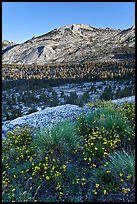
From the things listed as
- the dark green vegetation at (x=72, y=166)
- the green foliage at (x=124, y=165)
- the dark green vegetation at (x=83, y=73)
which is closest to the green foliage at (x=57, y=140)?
the dark green vegetation at (x=72, y=166)

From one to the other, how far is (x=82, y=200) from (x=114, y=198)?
Result: 0.42m

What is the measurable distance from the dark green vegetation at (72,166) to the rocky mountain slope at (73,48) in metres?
49.9

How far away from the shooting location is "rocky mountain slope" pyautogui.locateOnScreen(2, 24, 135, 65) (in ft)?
196

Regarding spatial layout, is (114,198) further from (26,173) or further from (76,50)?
(76,50)

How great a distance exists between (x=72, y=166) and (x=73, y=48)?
6441 centimetres

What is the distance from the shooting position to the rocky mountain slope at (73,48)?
59.6 meters

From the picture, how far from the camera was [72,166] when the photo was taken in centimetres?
454

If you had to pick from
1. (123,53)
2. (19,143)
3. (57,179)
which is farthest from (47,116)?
(123,53)

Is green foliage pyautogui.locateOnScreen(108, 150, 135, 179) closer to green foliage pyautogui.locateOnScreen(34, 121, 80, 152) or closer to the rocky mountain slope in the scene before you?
green foliage pyautogui.locateOnScreen(34, 121, 80, 152)

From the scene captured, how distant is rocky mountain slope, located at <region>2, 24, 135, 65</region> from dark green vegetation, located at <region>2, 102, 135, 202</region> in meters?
49.9

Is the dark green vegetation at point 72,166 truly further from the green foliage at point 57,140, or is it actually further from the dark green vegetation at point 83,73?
the dark green vegetation at point 83,73

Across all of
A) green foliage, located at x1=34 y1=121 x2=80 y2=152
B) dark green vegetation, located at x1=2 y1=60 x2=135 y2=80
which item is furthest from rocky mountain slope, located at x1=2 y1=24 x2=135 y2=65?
green foliage, located at x1=34 y1=121 x2=80 y2=152

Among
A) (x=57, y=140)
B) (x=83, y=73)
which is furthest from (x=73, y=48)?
(x=57, y=140)

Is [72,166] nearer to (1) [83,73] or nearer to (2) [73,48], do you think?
(1) [83,73]
